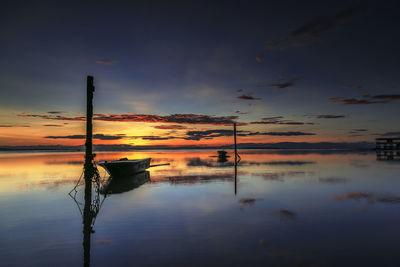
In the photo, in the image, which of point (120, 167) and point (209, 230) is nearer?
point (209, 230)

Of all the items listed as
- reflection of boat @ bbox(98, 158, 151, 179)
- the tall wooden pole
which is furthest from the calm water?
reflection of boat @ bbox(98, 158, 151, 179)

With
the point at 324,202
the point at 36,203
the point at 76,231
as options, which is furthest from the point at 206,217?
the point at 36,203

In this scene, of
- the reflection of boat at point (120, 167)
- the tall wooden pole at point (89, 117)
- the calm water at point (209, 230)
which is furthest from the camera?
the reflection of boat at point (120, 167)

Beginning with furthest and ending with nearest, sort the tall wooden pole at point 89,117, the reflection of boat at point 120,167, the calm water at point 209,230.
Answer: the reflection of boat at point 120,167 → the tall wooden pole at point 89,117 → the calm water at point 209,230

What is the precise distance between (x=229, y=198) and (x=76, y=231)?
9735mm

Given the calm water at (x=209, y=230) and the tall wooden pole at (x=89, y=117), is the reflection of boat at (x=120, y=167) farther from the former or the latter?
the calm water at (x=209, y=230)

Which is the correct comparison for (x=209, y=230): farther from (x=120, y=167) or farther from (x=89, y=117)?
(x=120, y=167)

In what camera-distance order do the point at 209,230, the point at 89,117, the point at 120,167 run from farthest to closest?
the point at 120,167, the point at 89,117, the point at 209,230

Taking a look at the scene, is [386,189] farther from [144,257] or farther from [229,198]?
[144,257]

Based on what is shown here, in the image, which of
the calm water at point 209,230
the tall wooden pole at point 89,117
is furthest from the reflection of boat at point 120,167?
the calm water at point 209,230

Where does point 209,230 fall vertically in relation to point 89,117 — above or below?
below

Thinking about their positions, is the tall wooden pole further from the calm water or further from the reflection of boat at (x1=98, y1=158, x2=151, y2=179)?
the reflection of boat at (x1=98, y1=158, x2=151, y2=179)

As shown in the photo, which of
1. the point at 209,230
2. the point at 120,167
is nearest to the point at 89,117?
the point at 120,167

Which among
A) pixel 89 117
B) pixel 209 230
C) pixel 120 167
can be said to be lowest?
pixel 209 230
